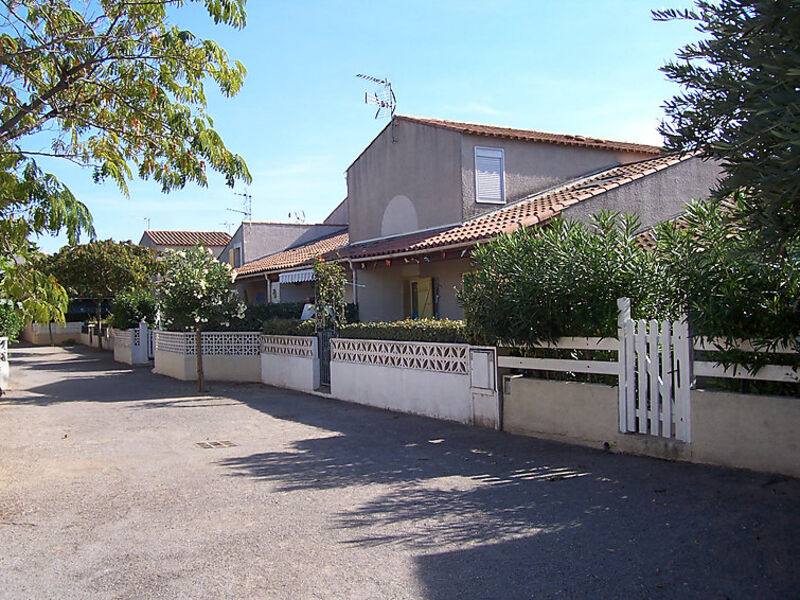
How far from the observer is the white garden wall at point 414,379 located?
10008 mm

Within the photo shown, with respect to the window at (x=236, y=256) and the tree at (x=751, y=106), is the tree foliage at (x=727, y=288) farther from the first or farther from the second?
the window at (x=236, y=256)

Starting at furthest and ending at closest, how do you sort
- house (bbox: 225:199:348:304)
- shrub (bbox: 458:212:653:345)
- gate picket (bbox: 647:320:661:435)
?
house (bbox: 225:199:348:304) → shrub (bbox: 458:212:653:345) → gate picket (bbox: 647:320:661:435)

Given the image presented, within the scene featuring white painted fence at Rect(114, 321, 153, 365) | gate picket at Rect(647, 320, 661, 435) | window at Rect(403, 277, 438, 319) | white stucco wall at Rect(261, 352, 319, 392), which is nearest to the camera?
gate picket at Rect(647, 320, 661, 435)

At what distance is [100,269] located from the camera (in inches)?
1184

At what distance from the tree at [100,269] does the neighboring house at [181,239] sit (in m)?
15.7

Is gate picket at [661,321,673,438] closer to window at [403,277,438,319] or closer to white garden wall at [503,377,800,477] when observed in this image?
white garden wall at [503,377,800,477]

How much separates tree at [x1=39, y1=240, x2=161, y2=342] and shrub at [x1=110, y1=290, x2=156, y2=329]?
2869 millimetres

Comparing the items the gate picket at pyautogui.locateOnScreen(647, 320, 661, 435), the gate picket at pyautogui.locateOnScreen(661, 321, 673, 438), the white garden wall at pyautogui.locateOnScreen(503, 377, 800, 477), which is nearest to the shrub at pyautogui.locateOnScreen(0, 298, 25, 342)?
the white garden wall at pyautogui.locateOnScreen(503, 377, 800, 477)

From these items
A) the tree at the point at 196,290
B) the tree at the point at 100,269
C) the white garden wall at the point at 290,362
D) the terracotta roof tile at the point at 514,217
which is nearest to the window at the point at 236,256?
the tree at the point at 100,269

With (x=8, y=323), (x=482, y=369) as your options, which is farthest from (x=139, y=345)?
(x=482, y=369)

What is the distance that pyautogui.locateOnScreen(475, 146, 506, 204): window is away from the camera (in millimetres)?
16688

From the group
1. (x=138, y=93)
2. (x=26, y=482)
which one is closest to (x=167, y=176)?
(x=138, y=93)

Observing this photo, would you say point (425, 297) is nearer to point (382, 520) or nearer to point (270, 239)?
point (382, 520)

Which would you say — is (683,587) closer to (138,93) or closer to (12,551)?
(12,551)
